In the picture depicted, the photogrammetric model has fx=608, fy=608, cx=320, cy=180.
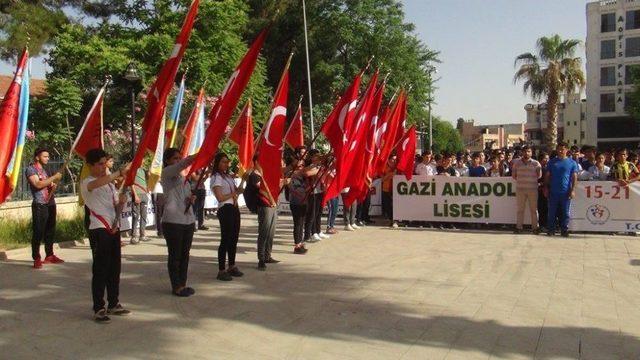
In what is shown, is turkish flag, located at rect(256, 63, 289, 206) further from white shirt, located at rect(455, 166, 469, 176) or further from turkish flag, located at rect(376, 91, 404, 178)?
white shirt, located at rect(455, 166, 469, 176)

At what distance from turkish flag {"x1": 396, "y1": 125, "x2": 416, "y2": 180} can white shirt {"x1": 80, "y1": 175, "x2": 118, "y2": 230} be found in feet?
28.4

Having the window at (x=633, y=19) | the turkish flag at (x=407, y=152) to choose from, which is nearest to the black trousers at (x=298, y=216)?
the turkish flag at (x=407, y=152)

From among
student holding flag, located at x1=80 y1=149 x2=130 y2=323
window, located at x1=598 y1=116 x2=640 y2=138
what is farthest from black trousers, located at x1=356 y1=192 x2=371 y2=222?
window, located at x1=598 y1=116 x2=640 y2=138

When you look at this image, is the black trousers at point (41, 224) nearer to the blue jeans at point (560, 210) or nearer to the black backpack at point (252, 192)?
the black backpack at point (252, 192)

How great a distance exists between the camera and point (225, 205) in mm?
7930

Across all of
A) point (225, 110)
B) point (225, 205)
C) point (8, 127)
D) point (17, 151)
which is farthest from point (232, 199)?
point (8, 127)

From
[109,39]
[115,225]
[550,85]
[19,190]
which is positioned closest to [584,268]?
[115,225]

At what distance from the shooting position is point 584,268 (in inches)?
348

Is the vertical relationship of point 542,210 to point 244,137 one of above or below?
below

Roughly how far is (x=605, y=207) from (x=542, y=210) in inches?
48.6

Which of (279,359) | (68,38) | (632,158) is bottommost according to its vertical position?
(279,359)

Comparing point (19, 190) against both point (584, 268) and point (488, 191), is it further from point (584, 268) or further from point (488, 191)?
point (584, 268)

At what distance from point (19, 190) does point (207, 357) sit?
30.8ft

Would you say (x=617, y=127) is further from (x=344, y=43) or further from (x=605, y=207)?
(x=605, y=207)
